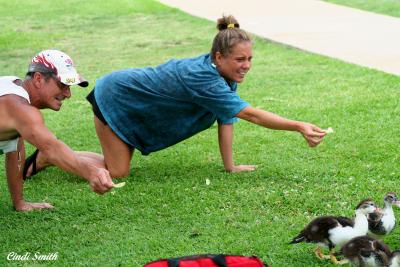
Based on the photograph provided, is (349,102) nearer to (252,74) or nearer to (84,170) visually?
(252,74)

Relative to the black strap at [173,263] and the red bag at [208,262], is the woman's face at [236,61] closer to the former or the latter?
the red bag at [208,262]

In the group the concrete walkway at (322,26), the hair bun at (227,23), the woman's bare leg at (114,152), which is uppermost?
the hair bun at (227,23)

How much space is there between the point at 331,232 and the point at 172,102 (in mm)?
2118

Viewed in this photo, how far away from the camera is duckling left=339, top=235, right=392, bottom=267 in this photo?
4.24 m

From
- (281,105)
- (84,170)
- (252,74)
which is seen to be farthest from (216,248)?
(252,74)

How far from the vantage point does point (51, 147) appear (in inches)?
178

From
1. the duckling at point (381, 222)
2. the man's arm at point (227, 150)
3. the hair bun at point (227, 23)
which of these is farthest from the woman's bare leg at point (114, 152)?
the duckling at point (381, 222)

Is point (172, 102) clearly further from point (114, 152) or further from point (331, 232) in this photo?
point (331, 232)

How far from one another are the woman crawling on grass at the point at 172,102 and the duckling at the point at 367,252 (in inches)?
67.2

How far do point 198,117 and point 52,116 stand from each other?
2.75 metres

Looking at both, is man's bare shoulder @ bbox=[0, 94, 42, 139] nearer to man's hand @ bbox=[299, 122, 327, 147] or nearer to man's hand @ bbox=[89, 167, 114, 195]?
man's hand @ bbox=[89, 167, 114, 195]

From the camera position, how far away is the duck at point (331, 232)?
14.9 feet

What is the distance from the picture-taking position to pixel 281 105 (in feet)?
27.3

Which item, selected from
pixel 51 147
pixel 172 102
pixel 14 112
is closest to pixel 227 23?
pixel 172 102
